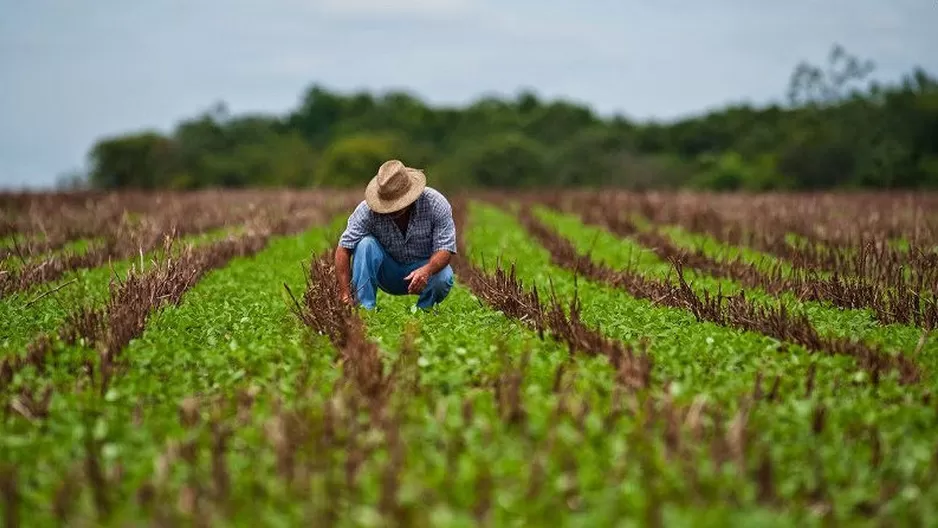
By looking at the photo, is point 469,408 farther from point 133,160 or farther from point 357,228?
point 133,160

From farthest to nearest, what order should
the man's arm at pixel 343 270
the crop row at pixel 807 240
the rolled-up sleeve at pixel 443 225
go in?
the crop row at pixel 807 240 < the rolled-up sleeve at pixel 443 225 < the man's arm at pixel 343 270

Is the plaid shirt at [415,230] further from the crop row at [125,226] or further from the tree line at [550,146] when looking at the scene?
the tree line at [550,146]

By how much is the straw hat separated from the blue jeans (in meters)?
0.45

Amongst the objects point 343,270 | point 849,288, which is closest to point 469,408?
point 343,270

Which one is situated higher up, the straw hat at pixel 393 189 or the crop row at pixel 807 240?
the straw hat at pixel 393 189

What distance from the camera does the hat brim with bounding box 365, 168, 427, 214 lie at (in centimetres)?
752

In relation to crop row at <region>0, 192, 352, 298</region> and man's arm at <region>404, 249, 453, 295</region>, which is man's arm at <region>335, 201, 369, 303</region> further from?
crop row at <region>0, 192, 352, 298</region>

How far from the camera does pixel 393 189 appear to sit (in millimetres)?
7531

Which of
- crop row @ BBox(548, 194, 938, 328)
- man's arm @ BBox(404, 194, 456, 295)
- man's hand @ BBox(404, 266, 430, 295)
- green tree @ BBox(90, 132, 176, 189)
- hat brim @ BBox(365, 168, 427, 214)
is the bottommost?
green tree @ BBox(90, 132, 176, 189)

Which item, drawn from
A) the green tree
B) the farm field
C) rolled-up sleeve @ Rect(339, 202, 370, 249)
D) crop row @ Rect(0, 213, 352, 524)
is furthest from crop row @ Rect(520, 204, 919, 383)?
the green tree

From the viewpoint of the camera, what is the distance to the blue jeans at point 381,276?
312 inches

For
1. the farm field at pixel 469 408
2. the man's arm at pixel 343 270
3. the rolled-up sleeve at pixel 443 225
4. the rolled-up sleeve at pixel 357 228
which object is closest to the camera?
the farm field at pixel 469 408

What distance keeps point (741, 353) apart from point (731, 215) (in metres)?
14.7

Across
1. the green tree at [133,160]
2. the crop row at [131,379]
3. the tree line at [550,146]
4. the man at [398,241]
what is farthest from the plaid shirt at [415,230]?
the green tree at [133,160]
